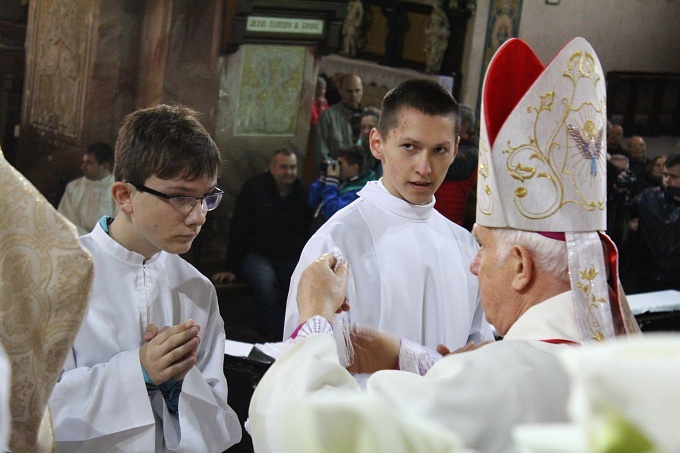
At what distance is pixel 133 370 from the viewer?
2277 millimetres

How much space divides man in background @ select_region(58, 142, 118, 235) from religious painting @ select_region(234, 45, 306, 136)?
52.5 inches

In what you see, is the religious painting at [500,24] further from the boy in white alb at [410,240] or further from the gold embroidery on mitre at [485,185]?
the gold embroidery on mitre at [485,185]

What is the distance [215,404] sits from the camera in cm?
246

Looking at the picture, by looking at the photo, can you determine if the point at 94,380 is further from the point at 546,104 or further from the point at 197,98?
the point at 197,98

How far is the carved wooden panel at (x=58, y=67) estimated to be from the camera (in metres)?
6.55

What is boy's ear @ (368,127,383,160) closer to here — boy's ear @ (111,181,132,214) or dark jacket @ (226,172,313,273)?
boy's ear @ (111,181,132,214)

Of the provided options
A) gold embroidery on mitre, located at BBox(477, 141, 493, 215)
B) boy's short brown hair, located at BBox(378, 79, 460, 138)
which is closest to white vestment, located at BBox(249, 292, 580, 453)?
gold embroidery on mitre, located at BBox(477, 141, 493, 215)

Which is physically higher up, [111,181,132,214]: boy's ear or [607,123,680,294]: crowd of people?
[111,181,132,214]: boy's ear

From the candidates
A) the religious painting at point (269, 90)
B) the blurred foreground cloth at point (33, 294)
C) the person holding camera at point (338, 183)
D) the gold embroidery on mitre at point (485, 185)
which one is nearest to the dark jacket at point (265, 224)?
the person holding camera at point (338, 183)

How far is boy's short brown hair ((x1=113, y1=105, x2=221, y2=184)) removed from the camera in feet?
7.95

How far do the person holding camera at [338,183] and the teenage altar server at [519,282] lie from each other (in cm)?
439

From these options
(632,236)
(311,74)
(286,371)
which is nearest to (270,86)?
(311,74)

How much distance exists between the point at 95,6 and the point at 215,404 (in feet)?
15.4

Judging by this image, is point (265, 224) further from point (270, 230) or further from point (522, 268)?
point (522, 268)
